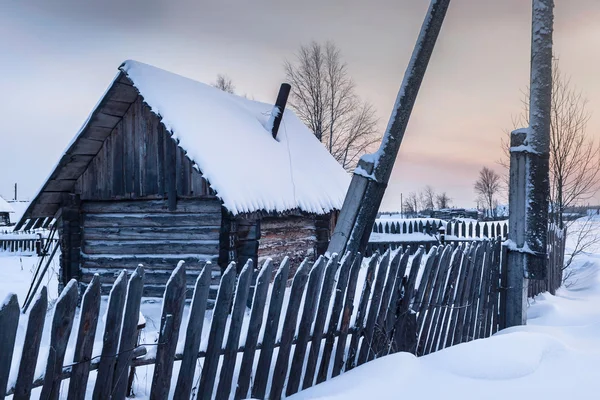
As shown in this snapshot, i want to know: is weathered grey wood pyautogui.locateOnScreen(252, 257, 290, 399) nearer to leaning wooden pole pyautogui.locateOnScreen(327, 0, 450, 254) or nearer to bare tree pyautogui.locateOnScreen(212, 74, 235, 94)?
leaning wooden pole pyautogui.locateOnScreen(327, 0, 450, 254)

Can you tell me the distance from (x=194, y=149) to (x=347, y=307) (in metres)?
5.48

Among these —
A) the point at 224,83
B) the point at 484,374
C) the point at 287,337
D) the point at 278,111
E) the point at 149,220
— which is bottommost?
the point at 484,374

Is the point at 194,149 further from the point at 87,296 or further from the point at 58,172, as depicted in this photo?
the point at 87,296

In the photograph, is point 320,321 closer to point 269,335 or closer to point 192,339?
point 269,335

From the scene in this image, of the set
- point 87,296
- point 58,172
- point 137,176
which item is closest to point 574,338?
point 87,296

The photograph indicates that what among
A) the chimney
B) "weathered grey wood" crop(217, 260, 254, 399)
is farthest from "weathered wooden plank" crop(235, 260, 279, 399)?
the chimney

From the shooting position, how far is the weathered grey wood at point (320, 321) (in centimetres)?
366

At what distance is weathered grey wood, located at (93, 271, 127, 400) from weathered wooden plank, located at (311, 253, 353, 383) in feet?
5.95

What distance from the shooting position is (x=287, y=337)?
345 cm

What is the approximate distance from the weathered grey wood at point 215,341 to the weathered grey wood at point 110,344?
1.94 feet

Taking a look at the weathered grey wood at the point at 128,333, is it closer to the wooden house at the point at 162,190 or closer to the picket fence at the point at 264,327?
the picket fence at the point at 264,327

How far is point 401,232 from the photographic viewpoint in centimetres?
2164

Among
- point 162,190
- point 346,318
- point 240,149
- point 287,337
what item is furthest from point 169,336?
point 240,149

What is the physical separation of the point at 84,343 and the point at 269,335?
129cm
